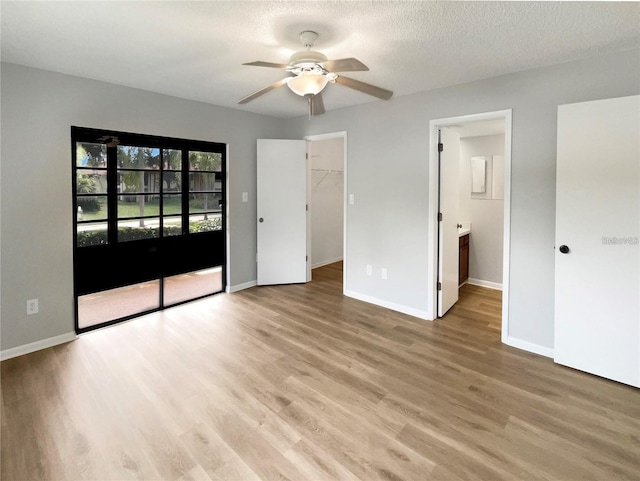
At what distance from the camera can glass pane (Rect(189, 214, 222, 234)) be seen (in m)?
4.11

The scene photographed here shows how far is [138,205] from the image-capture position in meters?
3.55

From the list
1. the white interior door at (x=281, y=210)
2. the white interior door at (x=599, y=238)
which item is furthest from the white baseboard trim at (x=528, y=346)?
the white interior door at (x=281, y=210)

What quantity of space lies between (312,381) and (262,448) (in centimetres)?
69

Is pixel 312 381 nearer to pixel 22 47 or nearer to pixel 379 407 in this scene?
pixel 379 407

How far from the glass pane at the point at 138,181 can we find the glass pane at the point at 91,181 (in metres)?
0.14

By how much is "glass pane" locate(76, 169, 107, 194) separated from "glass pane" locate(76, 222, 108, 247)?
32cm

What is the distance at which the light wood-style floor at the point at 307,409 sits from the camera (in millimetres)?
1717

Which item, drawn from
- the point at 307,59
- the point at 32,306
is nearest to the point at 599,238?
the point at 307,59

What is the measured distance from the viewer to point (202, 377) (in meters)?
2.50

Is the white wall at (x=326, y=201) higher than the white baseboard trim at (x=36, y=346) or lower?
higher

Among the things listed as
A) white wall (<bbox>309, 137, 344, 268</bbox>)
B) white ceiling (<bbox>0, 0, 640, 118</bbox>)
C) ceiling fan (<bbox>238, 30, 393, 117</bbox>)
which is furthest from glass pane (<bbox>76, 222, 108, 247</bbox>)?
white wall (<bbox>309, 137, 344, 268</bbox>)

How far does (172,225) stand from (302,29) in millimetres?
2641

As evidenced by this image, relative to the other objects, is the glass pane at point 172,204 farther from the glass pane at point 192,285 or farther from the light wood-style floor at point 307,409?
the light wood-style floor at point 307,409

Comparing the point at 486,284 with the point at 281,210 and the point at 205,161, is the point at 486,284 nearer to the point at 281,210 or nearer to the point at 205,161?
the point at 281,210
